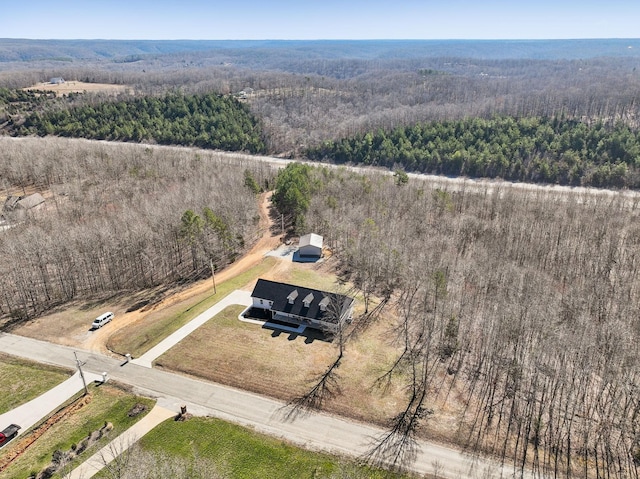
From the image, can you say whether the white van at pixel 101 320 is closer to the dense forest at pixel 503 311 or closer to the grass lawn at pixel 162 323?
the grass lawn at pixel 162 323

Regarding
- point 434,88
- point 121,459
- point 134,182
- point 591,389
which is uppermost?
point 434,88

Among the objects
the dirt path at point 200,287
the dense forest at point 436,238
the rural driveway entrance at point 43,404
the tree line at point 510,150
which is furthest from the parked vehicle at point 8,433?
the tree line at point 510,150

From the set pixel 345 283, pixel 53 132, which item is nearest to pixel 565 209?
pixel 345 283

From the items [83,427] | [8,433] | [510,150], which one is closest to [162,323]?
[83,427]

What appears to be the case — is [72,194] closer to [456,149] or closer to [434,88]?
[456,149]

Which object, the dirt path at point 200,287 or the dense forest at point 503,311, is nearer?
the dense forest at point 503,311

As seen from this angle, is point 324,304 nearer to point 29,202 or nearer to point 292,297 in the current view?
point 292,297
